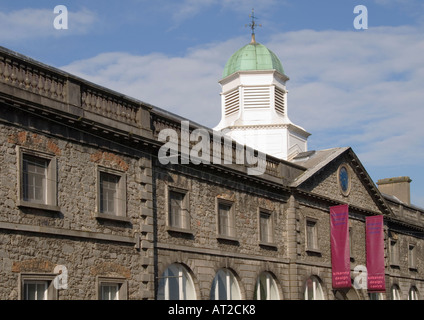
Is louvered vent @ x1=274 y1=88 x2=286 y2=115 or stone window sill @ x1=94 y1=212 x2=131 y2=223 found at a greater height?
louvered vent @ x1=274 y1=88 x2=286 y2=115

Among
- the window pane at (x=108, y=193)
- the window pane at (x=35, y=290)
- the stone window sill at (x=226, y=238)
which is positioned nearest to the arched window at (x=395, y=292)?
the stone window sill at (x=226, y=238)

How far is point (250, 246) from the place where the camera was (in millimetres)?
27000

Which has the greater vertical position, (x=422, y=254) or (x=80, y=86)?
(x=80, y=86)

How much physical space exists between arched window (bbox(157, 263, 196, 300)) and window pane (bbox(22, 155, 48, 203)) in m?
5.40

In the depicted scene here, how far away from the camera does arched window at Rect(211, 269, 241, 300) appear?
983 inches

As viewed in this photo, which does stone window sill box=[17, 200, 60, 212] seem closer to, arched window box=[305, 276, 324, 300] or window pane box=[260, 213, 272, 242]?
window pane box=[260, 213, 272, 242]

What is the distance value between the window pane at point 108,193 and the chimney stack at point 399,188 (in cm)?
2810

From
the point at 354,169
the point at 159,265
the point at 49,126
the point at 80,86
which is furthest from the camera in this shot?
the point at 354,169

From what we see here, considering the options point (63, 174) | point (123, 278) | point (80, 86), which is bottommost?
point (123, 278)

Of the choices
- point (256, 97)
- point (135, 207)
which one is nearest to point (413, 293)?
point (256, 97)

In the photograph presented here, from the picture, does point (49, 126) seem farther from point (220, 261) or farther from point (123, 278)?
point (220, 261)

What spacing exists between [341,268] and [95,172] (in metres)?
15.2

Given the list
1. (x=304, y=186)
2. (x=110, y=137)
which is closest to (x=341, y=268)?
(x=304, y=186)

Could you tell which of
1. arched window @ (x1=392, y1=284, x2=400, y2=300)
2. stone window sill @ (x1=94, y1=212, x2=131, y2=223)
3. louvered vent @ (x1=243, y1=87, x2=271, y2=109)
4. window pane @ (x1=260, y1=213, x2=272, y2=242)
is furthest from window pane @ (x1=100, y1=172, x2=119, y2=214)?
arched window @ (x1=392, y1=284, x2=400, y2=300)
